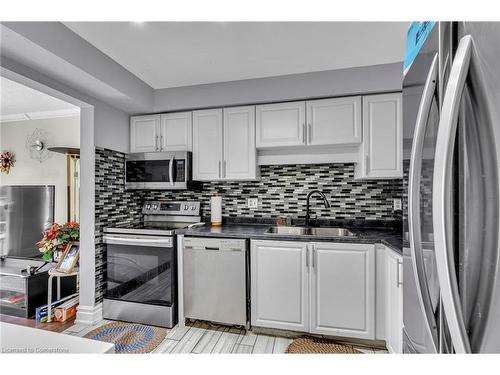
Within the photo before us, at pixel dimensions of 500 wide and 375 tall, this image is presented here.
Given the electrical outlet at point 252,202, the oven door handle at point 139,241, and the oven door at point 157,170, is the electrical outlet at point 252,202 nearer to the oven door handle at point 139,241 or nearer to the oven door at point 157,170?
the oven door at point 157,170

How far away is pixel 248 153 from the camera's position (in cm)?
264

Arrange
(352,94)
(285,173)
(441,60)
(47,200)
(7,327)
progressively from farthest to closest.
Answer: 1. (47,200)
2. (285,173)
3. (352,94)
4. (7,327)
5. (441,60)

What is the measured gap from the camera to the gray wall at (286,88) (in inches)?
90.7

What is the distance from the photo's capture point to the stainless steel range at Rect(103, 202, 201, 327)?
7.92 ft

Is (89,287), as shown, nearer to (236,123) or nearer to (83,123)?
(83,123)

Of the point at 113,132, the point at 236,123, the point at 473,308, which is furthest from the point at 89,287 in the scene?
the point at 473,308

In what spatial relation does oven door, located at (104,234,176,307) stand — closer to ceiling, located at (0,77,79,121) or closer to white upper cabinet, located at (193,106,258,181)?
white upper cabinet, located at (193,106,258,181)

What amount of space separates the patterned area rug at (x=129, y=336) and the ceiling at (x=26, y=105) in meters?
2.59

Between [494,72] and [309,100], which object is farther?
[309,100]

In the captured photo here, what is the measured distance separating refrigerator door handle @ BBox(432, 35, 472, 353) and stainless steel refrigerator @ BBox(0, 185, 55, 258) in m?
4.29

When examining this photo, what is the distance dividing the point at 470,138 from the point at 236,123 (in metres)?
2.31

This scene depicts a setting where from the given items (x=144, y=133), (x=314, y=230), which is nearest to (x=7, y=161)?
(x=144, y=133)

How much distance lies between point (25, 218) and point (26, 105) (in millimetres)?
1493

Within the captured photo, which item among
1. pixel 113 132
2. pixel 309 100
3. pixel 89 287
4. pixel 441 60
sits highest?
pixel 309 100
